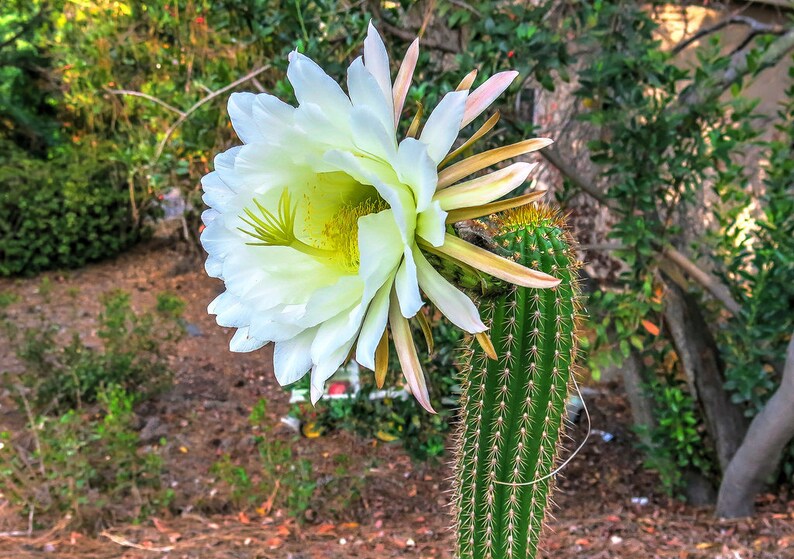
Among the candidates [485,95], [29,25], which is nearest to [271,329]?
[485,95]

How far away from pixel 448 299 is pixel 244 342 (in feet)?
0.89

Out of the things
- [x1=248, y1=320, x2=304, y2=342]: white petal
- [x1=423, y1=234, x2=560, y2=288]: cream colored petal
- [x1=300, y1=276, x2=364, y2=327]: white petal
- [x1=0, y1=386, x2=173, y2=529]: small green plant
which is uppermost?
[x1=423, y1=234, x2=560, y2=288]: cream colored petal

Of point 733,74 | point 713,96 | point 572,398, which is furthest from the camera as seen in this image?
point 733,74

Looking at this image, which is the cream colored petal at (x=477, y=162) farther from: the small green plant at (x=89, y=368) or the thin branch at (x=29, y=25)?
the thin branch at (x=29, y=25)

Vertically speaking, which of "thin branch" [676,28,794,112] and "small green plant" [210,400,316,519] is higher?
"thin branch" [676,28,794,112]

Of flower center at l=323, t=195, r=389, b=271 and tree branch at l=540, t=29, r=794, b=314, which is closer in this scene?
flower center at l=323, t=195, r=389, b=271

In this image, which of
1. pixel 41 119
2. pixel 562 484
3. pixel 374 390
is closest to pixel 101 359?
pixel 374 390

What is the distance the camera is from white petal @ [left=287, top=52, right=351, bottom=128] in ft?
2.44

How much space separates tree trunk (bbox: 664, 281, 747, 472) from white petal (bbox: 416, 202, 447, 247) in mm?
2386

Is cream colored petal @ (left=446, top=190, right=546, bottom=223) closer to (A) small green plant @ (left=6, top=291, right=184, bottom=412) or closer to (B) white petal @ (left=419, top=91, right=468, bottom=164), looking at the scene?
(B) white petal @ (left=419, top=91, right=468, bottom=164)

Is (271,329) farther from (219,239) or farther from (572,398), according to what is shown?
(572,398)

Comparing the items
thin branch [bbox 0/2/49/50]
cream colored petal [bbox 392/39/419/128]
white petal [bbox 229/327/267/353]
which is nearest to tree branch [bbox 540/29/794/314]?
cream colored petal [bbox 392/39/419/128]

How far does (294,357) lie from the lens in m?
0.83

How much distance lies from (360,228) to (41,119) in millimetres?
8078
